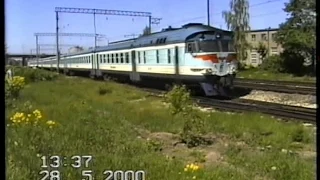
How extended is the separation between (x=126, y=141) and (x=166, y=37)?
3.54 feet

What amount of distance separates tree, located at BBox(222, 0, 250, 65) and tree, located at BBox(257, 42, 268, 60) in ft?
0.59

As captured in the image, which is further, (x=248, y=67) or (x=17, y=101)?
(x=248, y=67)

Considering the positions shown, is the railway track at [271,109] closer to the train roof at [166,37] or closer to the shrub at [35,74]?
the train roof at [166,37]

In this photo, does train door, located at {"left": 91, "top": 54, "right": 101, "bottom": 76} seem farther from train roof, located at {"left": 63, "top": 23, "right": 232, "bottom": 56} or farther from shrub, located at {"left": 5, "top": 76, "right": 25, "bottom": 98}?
shrub, located at {"left": 5, "top": 76, "right": 25, "bottom": 98}

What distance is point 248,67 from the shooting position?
4992mm

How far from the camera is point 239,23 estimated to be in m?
4.33

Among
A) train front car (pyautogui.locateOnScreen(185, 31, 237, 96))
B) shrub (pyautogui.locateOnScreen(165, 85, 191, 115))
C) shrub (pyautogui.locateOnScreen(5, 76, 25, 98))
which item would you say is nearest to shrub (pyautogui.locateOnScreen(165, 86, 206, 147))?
shrub (pyautogui.locateOnScreen(165, 85, 191, 115))

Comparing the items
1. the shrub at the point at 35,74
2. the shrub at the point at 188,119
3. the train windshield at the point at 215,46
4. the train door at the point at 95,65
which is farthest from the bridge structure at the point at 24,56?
the shrub at the point at 188,119

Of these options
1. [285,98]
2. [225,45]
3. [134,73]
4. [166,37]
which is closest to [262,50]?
[225,45]

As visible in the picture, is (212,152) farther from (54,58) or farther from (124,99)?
(54,58)

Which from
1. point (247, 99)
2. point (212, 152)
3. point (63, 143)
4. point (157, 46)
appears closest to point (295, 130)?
point (247, 99)

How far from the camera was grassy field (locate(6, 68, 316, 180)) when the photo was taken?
3.71 m

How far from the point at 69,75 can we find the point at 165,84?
112 centimetres

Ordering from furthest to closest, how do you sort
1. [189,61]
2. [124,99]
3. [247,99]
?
[247,99] → [189,61] → [124,99]
